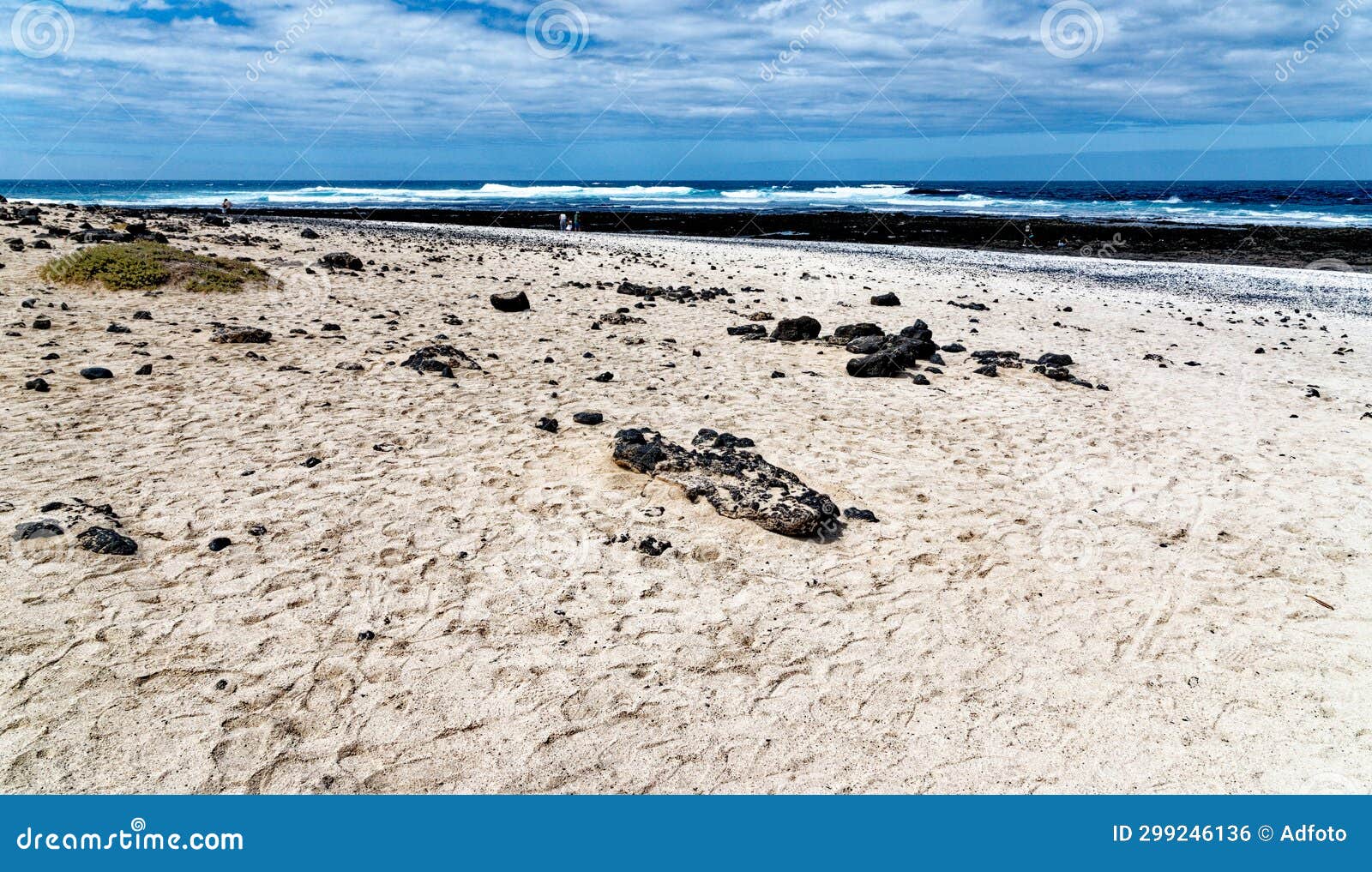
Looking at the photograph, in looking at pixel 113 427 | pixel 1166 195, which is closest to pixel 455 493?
pixel 113 427

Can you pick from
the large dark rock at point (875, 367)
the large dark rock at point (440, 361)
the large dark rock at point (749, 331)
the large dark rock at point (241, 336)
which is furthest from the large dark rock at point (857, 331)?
the large dark rock at point (241, 336)

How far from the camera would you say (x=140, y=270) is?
12.6 m

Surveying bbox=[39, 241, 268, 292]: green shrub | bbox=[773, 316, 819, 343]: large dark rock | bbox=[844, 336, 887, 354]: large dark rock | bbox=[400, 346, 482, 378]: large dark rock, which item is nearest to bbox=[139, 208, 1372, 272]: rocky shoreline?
bbox=[773, 316, 819, 343]: large dark rock

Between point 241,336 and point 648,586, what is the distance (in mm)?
7503

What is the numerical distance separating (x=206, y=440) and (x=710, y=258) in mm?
20126

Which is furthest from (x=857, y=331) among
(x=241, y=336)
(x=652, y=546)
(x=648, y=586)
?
(x=241, y=336)

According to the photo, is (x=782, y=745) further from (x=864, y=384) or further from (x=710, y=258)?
(x=710, y=258)

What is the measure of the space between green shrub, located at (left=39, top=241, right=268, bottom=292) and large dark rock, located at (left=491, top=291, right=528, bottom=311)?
14.0 feet

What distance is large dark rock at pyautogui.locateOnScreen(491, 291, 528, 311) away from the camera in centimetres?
1355

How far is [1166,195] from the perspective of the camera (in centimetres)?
7831

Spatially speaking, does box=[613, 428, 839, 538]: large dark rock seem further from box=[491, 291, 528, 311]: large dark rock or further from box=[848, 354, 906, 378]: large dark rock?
box=[491, 291, 528, 311]: large dark rock

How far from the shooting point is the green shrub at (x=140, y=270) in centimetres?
1225

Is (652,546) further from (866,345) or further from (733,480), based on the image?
(866,345)

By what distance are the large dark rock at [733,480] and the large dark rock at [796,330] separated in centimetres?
573
